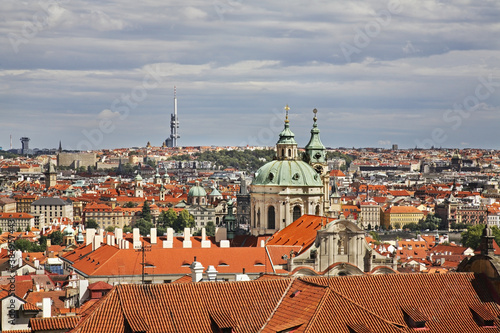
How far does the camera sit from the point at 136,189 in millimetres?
199000

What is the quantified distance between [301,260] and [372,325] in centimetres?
2697

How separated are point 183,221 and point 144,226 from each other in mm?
6756

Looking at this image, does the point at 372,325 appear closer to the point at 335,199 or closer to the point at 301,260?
the point at 301,260

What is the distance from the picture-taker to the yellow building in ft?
544

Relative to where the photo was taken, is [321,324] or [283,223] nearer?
[321,324]

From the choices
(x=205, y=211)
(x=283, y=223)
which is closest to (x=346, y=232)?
(x=283, y=223)

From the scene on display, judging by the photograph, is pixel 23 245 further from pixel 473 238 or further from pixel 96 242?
pixel 473 238

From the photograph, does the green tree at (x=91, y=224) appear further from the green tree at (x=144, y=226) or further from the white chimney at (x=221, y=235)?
the white chimney at (x=221, y=235)

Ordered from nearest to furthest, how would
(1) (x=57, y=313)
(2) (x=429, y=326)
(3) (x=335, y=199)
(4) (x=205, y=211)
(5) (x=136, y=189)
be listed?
(2) (x=429, y=326)
(1) (x=57, y=313)
(3) (x=335, y=199)
(4) (x=205, y=211)
(5) (x=136, y=189)

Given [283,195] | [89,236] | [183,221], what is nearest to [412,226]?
[183,221]

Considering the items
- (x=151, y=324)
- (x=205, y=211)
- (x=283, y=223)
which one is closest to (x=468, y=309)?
(x=151, y=324)

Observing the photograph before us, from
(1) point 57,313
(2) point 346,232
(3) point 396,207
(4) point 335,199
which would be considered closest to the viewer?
(1) point 57,313

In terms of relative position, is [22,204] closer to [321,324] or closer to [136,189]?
[136,189]

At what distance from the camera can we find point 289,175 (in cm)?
6944
